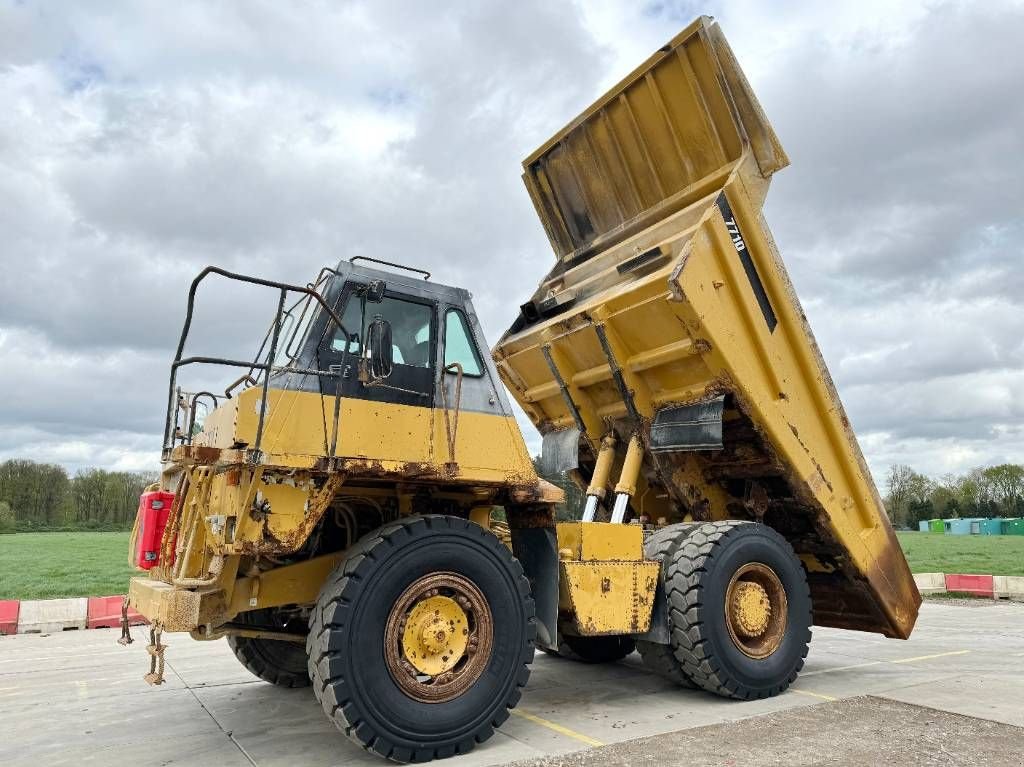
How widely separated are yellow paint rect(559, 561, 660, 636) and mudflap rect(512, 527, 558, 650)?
0.10 m

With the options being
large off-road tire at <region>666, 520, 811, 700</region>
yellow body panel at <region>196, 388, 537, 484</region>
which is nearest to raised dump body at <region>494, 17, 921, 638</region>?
large off-road tire at <region>666, 520, 811, 700</region>

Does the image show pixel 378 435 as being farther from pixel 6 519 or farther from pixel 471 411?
pixel 6 519

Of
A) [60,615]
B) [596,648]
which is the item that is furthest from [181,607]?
[60,615]

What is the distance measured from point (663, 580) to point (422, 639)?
224cm

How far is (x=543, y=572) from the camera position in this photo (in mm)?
5605

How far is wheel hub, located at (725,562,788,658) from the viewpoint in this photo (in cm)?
616

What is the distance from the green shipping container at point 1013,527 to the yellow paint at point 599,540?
7433cm

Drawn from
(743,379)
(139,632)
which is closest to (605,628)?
(743,379)

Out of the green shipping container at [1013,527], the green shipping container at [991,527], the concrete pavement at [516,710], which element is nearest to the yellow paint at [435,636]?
the concrete pavement at [516,710]

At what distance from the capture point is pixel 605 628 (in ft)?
18.6

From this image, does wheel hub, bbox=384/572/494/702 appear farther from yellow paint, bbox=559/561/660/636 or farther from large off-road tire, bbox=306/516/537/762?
yellow paint, bbox=559/561/660/636

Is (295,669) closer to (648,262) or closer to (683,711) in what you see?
(683,711)

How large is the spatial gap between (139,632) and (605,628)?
314 inches

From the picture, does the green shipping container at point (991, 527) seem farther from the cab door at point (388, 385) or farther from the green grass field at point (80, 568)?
the cab door at point (388, 385)
